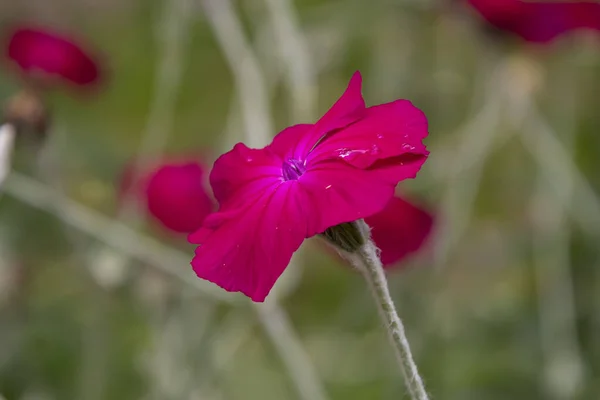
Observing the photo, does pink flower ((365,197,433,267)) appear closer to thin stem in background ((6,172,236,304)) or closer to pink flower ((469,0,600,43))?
thin stem in background ((6,172,236,304))

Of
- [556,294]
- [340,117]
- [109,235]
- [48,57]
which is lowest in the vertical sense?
[556,294]

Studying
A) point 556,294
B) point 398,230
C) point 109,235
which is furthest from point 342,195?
point 556,294

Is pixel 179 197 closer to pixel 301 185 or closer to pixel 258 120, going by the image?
pixel 258 120

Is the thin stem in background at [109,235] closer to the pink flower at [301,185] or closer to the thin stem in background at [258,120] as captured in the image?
the thin stem in background at [258,120]

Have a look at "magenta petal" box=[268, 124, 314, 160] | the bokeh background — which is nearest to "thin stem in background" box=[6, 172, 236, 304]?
the bokeh background

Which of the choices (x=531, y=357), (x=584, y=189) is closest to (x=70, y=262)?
(x=531, y=357)

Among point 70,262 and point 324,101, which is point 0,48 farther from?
point 324,101

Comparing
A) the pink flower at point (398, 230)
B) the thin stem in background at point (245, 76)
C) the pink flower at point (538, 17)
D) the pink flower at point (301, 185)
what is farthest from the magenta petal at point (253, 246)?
the pink flower at point (538, 17)
